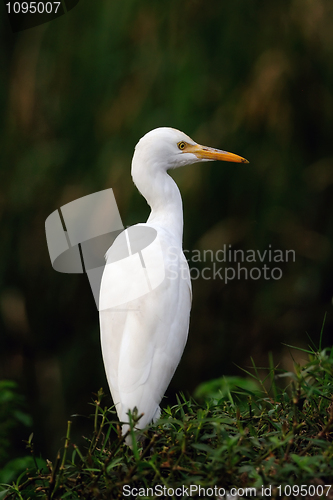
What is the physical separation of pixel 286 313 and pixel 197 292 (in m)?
0.43

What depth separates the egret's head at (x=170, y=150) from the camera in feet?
5.67

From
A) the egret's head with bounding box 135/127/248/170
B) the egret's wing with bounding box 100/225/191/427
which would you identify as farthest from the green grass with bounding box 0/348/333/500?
the egret's head with bounding box 135/127/248/170

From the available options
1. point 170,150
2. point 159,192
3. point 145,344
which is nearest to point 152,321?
point 145,344

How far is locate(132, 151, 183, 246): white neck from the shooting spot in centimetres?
174

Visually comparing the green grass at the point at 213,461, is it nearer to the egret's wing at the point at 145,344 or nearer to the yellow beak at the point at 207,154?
the egret's wing at the point at 145,344

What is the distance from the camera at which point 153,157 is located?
174 centimetres

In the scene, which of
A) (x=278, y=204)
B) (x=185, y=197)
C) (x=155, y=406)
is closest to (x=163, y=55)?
(x=185, y=197)

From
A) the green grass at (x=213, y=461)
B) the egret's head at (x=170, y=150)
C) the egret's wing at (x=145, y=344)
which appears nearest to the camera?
the green grass at (x=213, y=461)

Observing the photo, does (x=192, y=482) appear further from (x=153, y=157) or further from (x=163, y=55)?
(x=163, y=55)

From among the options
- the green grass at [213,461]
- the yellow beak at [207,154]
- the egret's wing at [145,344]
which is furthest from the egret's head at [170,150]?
the green grass at [213,461]

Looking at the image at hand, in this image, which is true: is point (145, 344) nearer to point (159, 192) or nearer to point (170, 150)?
point (159, 192)

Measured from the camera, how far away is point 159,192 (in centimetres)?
176

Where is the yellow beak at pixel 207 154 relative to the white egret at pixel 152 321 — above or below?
above

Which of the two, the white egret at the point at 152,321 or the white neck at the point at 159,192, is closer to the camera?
the white egret at the point at 152,321
